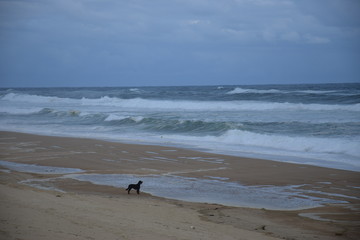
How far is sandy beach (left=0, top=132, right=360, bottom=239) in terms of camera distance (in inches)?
212

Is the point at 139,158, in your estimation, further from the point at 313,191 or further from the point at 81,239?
the point at 81,239

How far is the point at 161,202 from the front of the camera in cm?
784

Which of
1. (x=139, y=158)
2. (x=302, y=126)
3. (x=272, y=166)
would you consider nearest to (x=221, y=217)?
(x=272, y=166)

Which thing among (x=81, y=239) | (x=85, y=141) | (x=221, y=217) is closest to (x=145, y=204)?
(x=221, y=217)

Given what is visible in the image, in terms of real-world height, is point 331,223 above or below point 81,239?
below

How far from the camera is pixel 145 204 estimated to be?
7527mm

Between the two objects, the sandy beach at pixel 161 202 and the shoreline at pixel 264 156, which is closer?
the sandy beach at pixel 161 202

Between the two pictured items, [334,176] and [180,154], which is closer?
[334,176]

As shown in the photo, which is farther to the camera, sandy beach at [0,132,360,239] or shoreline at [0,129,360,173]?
shoreline at [0,129,360,173]

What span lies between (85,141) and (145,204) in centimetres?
1110

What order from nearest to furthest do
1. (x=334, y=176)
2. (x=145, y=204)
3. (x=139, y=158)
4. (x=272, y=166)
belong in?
(x=145, y=204), (x=334, y=176), (x=272, y=166), (x=139, y=158)

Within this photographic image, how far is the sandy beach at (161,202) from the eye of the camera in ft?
17.6

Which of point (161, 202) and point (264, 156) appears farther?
point (264, 156)

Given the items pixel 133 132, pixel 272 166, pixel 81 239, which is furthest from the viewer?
pixel 133 132
